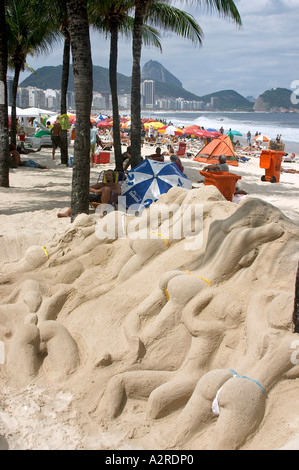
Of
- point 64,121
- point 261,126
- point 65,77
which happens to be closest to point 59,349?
point 64,121

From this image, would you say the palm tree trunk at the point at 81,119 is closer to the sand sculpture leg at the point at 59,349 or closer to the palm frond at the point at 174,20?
the sand sculpture leg at the point at 59,349

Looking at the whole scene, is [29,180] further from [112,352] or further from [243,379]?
[243,379]

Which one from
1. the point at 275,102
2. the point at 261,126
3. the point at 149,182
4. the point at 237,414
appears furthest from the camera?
the point at 275,102

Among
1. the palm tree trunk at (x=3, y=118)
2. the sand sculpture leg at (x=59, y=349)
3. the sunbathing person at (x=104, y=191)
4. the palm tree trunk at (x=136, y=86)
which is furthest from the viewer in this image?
the palm tree trunk at (x=136, y=86)

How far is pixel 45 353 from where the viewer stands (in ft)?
11.8

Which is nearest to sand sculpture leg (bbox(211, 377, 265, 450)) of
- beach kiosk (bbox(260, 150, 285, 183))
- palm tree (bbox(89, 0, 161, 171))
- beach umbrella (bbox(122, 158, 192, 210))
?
beach umbrella (bbox(122, 158, 192, 210))

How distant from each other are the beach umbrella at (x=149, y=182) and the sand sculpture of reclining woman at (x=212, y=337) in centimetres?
404

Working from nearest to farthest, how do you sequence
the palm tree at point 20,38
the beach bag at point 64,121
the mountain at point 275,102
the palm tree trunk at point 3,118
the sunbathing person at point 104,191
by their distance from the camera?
the sunbathing person at point 104,191 < the palm tree trunk at point 3,118 < the beach bag at point 64,121 < the palm tree at point 20,38 < the mountain at point 275,102

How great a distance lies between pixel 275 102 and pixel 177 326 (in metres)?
148

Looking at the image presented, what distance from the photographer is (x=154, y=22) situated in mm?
12906

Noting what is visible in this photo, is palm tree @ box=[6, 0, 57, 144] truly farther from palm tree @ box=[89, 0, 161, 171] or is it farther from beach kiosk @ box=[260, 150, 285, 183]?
beach kiosk @ box=[260, 150, 285, 183]

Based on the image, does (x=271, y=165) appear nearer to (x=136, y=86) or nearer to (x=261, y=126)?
(x=136, y=86)

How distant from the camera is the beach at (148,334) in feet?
9.16

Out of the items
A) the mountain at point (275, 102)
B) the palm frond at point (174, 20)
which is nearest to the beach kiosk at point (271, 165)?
the palm frond at point (174, 20)
